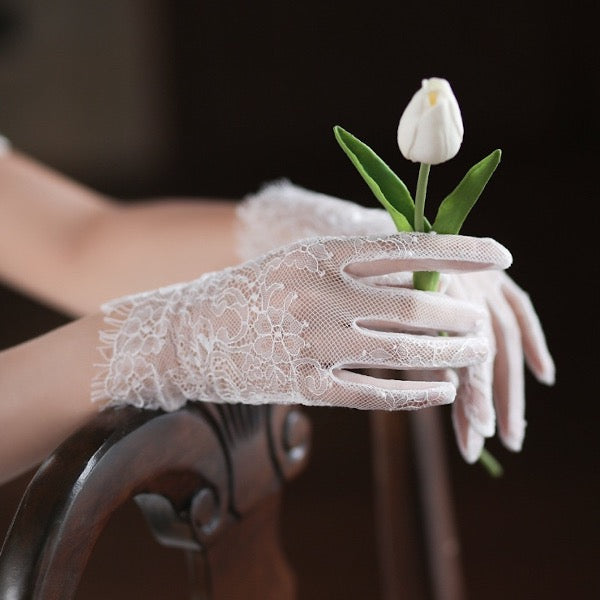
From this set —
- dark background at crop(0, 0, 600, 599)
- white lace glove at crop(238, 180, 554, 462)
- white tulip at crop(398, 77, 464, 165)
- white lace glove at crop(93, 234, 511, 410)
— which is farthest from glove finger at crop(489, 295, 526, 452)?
dark background at crop(0, 0, 600, 599)

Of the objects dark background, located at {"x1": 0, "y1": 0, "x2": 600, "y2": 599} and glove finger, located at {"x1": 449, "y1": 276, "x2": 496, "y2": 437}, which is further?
dark background, located at {"x1": 0, "y1": 0, "x2": 600, "y2": 599}

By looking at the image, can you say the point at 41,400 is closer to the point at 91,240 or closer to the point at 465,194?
the point at 465,194

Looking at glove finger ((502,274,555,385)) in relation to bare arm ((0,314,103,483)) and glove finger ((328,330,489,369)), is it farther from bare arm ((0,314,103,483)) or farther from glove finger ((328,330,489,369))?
bare arm ((0,314,103,483))

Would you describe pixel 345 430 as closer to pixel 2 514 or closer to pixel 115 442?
pixel 2 514

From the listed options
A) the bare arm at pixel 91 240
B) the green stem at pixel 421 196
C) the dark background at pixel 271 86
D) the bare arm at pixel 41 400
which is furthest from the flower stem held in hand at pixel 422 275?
the dark background at pixel 271 86

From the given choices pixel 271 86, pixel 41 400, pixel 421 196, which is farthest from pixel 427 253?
pixel 271 86
